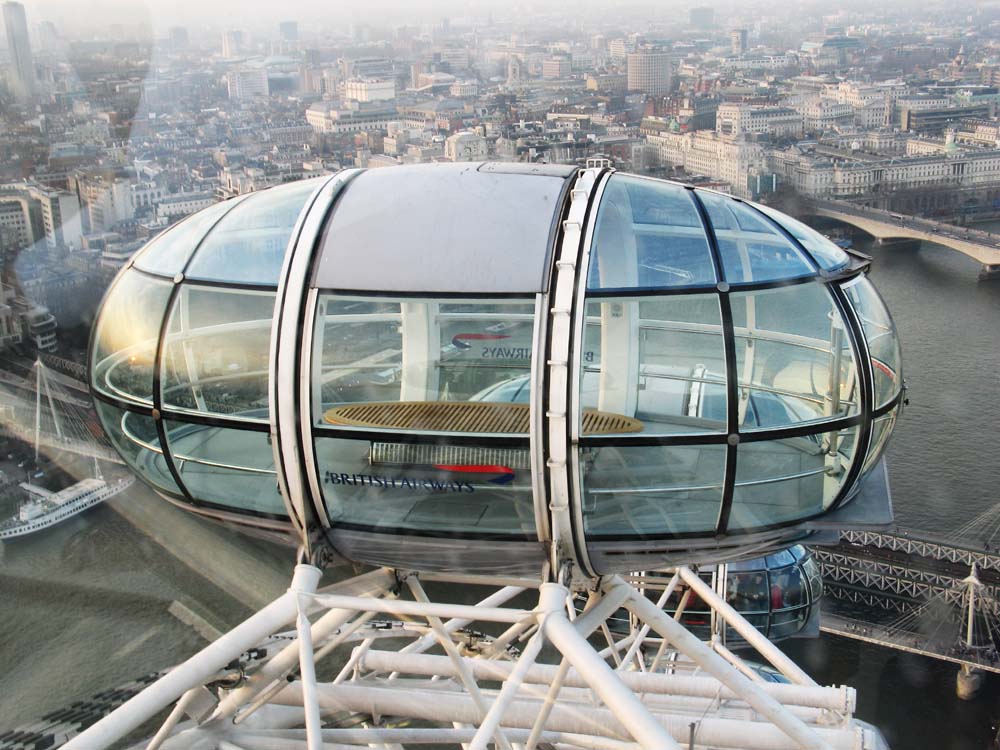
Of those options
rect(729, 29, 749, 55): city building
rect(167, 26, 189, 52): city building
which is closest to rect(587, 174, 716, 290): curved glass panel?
rect(167, 26, 189, 52): city building

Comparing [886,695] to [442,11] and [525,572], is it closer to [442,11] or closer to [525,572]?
[525,572]

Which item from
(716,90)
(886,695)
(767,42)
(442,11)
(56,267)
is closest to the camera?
(886,695)

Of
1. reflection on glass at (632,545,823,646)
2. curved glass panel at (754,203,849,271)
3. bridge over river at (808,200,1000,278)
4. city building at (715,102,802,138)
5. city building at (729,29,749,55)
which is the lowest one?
bridge over river at (808,200,1000,278)

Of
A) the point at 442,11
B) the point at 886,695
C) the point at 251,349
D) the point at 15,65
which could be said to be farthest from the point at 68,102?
the point at 442,11

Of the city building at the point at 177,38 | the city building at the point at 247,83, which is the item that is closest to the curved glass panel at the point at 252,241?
the city building at the point at 177,38

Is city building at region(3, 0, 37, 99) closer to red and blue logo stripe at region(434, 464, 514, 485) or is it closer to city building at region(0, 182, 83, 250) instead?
city building at region(0, 182, 83, 250)

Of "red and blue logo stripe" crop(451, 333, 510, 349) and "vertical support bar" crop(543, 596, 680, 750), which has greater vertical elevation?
"red and blue logo stripe" crop(451, 333, 510, 349)

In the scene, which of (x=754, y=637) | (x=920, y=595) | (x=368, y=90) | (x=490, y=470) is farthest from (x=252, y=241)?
(x=368, y=90)
